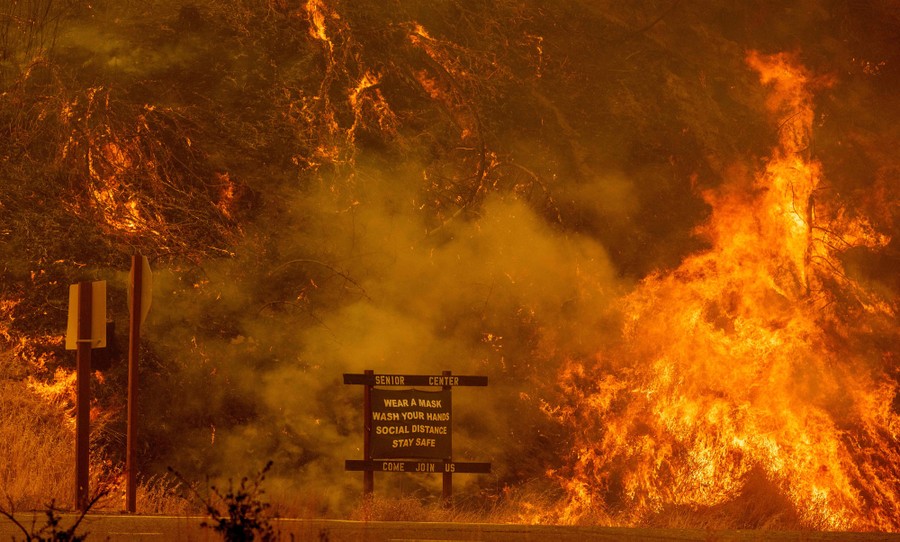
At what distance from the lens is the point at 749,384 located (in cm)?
1591

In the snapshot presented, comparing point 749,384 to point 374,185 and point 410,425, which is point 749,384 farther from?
point 374,185

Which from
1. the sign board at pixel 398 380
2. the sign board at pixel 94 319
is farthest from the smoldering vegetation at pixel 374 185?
the sign board at pixel 94 319

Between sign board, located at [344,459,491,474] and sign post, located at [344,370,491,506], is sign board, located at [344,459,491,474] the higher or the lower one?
the lower one

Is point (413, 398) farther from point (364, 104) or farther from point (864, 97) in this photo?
point (864, 97)

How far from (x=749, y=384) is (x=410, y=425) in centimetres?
613

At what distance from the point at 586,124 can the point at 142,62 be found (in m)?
8.13

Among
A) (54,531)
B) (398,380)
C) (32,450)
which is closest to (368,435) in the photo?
(398,380)

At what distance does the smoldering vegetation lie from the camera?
51.4 feet

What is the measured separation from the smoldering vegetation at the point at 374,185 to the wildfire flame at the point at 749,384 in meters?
0.43

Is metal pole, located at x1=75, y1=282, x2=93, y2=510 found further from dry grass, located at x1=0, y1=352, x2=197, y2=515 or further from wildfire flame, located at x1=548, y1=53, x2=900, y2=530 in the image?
wildfire flame, located at x1=548, y1=53, x2=900, y2=530

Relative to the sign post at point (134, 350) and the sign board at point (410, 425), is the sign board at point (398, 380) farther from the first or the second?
the sign post at point (134, 350)

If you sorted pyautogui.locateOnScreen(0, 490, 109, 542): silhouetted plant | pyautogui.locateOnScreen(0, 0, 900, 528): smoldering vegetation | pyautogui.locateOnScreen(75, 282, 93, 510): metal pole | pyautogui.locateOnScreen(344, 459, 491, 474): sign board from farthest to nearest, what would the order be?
pyautogui.locateOnScreen(0, 0, 900, 528): smoldering vegetation < pyautogui.locateOnScreen(344, 459, 491, 474): sign board < pyautogui.locateOnScreen(75, 282, 93, 510): metal pole < pyautogui.locateOnScreen(0, 490, 109, 542): silhouetted plant

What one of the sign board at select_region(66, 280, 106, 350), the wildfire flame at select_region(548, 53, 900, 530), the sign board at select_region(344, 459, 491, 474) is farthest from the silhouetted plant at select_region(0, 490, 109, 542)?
the wildfire flame at select_region(548, 53, 900, 530)

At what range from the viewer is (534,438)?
616 inches
